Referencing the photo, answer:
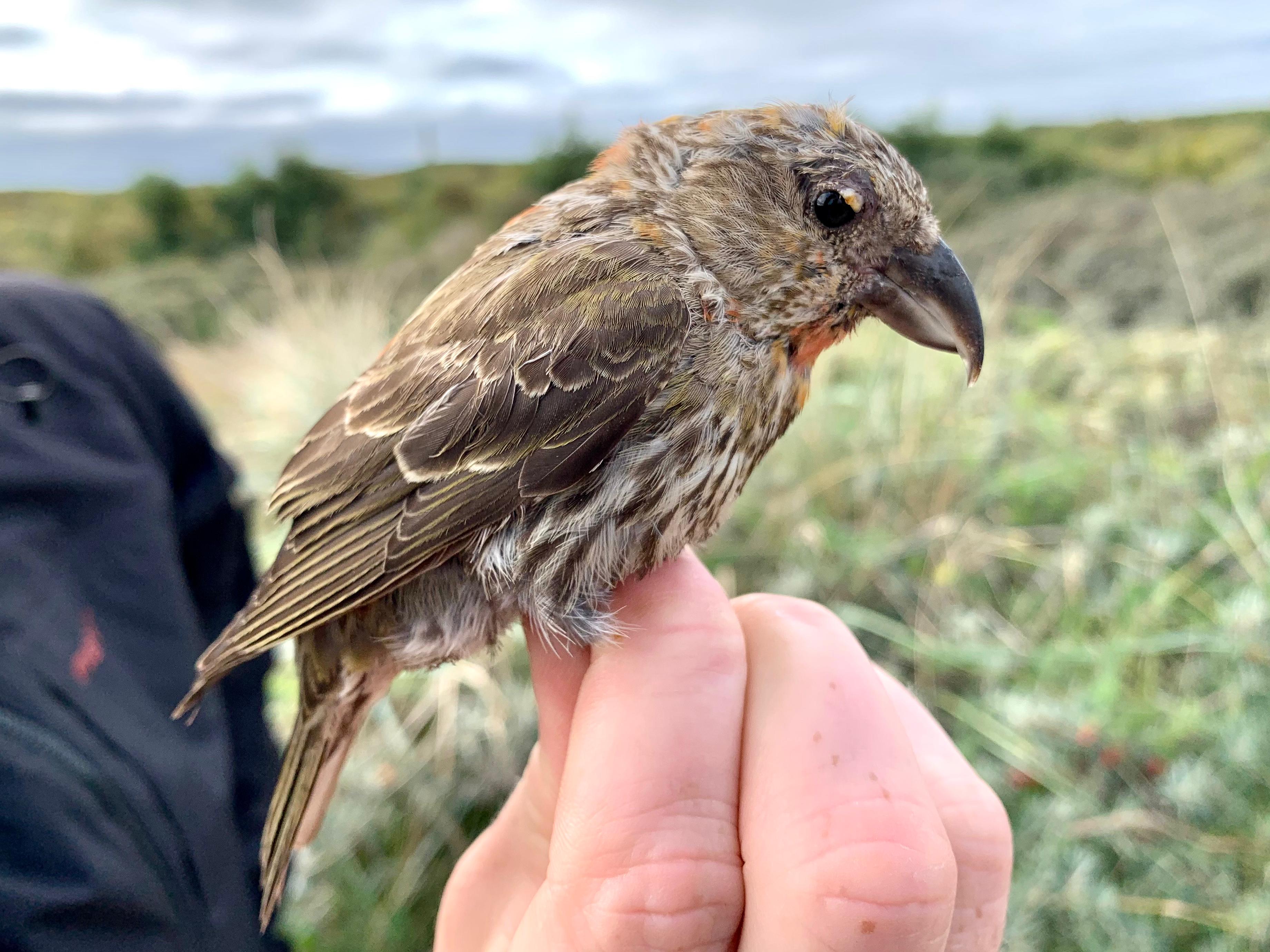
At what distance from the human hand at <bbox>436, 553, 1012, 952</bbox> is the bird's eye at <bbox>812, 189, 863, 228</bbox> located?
69 cm

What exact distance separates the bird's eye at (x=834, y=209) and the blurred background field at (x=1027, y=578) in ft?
3.61

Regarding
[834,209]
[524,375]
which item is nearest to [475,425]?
[524,375]

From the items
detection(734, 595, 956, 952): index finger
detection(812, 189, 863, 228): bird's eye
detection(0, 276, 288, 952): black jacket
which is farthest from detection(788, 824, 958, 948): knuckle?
detection(0, 276, 288, 952): black jacket

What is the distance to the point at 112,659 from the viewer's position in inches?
72.4

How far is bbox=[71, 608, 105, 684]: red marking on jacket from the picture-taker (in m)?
1.67

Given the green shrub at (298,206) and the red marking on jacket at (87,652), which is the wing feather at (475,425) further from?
the green shrub at (298,206)

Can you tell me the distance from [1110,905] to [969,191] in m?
7.88

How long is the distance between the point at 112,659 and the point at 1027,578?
3.33 metres

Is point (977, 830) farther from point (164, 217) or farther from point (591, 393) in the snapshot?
point (164, 217)

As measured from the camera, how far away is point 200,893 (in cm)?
180

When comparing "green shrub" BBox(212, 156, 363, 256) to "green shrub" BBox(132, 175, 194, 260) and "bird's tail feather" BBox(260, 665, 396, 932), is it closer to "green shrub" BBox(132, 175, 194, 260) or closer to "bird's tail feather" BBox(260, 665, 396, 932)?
"green shrub" BBox(132, 175, 194, 260)

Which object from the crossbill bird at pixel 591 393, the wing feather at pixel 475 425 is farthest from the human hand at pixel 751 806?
the wing feather at pixel 475 425

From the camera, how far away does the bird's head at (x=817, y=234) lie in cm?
147

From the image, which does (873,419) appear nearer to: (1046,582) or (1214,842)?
(1046,582)
